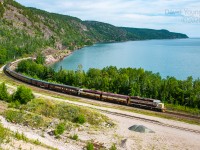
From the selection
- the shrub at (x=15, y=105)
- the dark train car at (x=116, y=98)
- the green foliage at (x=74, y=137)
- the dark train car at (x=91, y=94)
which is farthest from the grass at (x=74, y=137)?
the dark train car at (x=91, y=94)

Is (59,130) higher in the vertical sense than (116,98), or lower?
lower

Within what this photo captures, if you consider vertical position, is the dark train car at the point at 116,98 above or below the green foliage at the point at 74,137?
above

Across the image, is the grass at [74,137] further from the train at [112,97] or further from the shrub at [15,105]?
the train at [112,97]

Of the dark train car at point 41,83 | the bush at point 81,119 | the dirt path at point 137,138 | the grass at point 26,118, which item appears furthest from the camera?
the dark train car at point 41,83

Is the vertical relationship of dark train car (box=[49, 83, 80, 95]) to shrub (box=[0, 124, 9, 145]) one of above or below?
above

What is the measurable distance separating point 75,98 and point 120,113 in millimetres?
11438

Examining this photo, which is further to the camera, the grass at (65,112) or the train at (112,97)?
the train at (112,97)

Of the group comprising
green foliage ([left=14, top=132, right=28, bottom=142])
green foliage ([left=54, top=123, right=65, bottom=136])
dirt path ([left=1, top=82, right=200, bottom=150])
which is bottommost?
dirt path ([left=1, top=82, right=200, bottom=150])

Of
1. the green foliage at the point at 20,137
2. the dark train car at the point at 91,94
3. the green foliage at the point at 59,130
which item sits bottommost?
the green foliage at the point at 59,130

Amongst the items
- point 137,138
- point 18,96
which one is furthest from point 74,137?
point 18,96

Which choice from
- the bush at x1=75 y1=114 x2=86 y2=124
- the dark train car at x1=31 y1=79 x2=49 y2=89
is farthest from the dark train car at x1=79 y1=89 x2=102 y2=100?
the bush at x1=75 y1=114 x2=86 y2=124

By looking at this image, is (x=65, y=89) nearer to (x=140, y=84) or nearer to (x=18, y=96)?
(x=18, y=96)

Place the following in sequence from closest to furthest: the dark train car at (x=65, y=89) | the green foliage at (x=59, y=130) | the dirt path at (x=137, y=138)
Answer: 1. the dirt path at (x=137, y=138)
2. the green foliage at (x=59, y=130)
3. the dark train car at (x=65, y=89)

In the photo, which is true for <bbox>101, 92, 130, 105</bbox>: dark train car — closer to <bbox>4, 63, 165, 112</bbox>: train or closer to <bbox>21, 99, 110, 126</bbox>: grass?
<bbox>4, 63, 165, 112</bbox>: train
